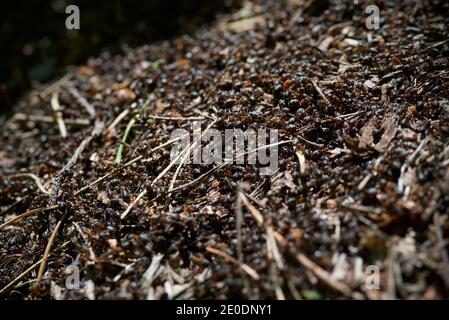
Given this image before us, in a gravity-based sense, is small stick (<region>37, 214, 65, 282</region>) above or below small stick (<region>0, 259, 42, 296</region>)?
above

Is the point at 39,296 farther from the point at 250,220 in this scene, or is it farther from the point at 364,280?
the point at 364,280

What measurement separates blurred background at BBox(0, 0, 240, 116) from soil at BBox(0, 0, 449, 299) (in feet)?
5.86

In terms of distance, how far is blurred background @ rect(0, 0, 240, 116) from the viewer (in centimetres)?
757

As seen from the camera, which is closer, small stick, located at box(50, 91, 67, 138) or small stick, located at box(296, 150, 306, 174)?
small stick, located at box(296, 150, 306, 174)

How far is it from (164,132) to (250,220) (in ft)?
5.79

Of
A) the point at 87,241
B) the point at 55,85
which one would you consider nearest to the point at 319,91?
the point at 87,241

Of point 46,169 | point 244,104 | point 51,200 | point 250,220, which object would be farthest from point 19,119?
point 250,220

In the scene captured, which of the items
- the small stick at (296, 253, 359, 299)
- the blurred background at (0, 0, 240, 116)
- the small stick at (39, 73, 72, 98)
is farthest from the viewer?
the blurred background at (0, 0, 240, 116)

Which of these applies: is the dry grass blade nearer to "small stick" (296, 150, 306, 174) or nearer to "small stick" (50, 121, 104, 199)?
"small stick" (50, 121, 104, 199)

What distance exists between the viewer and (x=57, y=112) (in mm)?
6102

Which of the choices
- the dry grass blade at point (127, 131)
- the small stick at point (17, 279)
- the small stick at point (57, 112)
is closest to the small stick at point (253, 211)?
the dry grass blade at point (127, 131)

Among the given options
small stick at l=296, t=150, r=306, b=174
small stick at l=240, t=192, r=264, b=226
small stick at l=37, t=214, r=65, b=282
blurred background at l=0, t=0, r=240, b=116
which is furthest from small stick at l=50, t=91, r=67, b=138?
small stick at l=296, t=150, r=306, b=174

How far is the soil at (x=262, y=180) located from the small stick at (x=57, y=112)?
0.06 meters

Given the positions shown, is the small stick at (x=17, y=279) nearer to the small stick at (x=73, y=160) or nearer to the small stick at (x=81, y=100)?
the small stick at (x=73, y=160)
